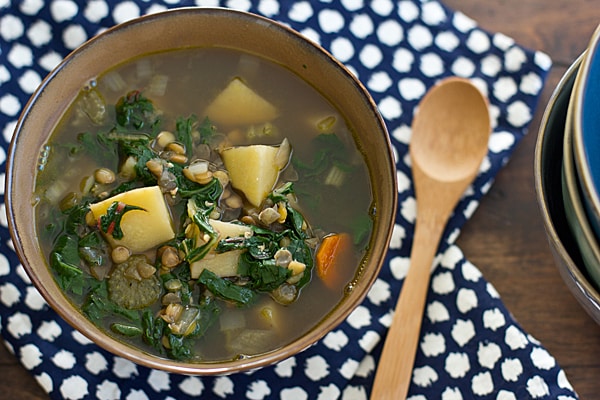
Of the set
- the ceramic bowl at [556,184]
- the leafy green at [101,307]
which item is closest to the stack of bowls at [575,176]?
the ceramic bowl at [556,184]

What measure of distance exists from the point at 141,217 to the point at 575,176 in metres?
1.23

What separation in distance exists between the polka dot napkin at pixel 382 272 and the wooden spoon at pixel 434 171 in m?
0.06

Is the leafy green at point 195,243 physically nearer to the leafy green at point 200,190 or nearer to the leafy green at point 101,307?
the leafy green at point 200,190

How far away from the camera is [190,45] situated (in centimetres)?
244

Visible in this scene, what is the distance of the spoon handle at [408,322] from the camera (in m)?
2.54

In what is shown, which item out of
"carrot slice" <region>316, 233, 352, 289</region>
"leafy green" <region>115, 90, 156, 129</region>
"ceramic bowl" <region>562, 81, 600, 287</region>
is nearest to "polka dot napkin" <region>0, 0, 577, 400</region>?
"carrot slice" <region>316, 233, 352, 289</region>

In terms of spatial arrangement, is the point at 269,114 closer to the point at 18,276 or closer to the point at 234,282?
the point at 234,282

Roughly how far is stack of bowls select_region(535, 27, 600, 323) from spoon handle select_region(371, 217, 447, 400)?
0.54 meters

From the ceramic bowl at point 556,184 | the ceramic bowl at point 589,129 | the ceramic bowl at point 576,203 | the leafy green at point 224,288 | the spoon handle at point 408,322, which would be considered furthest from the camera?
the spoon handle at point 408,322

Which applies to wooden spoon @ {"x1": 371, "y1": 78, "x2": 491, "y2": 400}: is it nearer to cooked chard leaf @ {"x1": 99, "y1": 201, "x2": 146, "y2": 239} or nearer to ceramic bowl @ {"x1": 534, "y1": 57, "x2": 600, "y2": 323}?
ceramic bowl @ {"x1": 534, "y1": 57, "x2": 600, "y2": 323}

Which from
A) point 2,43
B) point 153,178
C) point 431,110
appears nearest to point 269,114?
point 153,178

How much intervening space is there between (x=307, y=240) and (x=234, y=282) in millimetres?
259

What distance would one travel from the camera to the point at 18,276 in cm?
256

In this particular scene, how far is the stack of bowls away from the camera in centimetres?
175
